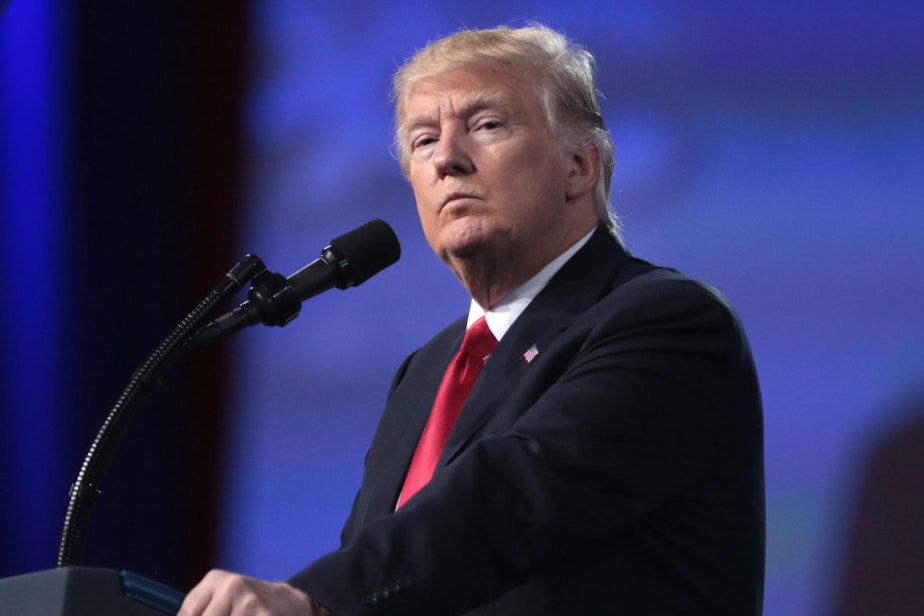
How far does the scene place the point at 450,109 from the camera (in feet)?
6.33

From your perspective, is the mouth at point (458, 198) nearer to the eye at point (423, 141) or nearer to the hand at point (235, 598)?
the eye at point (423, 141)

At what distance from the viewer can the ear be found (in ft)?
6.46

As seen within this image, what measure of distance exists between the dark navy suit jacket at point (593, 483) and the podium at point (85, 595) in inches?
5.3

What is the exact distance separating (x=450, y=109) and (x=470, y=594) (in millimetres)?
950

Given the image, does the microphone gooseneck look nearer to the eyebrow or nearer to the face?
the face

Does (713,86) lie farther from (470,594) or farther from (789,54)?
(470,594)

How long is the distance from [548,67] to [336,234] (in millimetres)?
987

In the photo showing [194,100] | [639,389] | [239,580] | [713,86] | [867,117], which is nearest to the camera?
[239,580]

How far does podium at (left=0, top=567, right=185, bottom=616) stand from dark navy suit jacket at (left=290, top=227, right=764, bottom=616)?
13 centimetres

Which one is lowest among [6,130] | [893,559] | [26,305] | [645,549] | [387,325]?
[893,559]

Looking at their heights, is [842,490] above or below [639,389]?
below

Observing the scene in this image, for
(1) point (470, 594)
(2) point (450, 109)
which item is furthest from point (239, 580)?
(2) point (450, 109)

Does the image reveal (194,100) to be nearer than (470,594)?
No

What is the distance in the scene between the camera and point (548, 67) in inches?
77.0
